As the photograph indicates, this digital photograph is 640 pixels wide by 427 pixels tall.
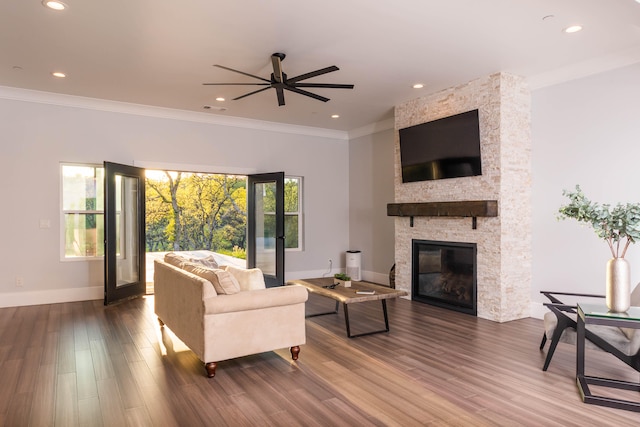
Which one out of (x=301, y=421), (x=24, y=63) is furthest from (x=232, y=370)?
(x=24, y=63)

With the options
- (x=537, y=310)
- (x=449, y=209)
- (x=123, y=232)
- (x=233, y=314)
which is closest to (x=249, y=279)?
(x=233, y=314)

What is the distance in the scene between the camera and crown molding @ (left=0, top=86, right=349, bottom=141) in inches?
224

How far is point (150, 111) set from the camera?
21.4ft

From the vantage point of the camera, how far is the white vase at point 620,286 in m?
3.01

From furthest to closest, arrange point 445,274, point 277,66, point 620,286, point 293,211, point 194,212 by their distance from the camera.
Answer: point 194,212 < point 293,211 < point 445,274 < point 277,66 < point 620,286

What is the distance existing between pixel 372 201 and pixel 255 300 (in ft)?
16.1

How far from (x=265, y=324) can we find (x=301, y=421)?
1.00m

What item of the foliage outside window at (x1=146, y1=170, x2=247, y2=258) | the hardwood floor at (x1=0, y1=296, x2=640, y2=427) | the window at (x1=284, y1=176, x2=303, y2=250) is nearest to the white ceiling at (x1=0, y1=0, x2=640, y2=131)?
the window at (x1=284, y1=176, x2=303, y2=250)

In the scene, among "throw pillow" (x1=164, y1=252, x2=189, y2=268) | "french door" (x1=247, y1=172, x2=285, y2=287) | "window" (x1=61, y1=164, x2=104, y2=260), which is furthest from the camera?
"french door" (x1=247, y1=172, x2=285, y2=287)

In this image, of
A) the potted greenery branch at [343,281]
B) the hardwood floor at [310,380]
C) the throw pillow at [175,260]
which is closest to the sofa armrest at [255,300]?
the hardwood floor at [310,380]

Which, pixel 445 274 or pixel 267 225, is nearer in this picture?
pixel 445 274

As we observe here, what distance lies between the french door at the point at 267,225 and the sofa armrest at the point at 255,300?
368 cm

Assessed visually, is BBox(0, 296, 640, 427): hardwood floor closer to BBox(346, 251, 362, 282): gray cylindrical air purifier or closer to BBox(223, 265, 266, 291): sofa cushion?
BBox(223, 265, 266, 291): sofa cushion

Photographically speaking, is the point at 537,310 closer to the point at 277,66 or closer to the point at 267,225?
the point at 277,66
